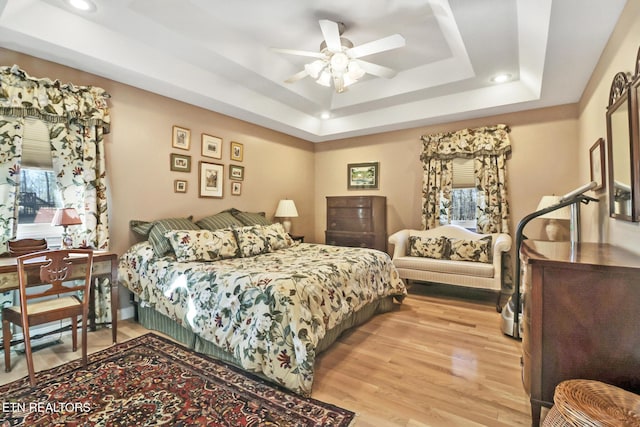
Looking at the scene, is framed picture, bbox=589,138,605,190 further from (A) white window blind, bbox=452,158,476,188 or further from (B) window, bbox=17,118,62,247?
(B) window, bbox=17,118,62,247

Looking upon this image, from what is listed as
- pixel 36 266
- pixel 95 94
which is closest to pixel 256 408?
pixel 36 266

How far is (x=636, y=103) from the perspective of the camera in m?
1.67

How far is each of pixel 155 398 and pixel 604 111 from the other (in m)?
3.83

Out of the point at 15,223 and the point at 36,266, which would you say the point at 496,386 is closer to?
the point at 36,266

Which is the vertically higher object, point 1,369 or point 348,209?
point 348,209

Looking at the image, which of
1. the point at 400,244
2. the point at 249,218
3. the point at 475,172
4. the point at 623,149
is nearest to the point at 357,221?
the point at 400,244

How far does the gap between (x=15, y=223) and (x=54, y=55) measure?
1.45 metres

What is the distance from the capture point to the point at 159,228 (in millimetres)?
3119

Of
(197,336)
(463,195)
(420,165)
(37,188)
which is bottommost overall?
(197,336)

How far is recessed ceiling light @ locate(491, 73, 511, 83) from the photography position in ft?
11.6

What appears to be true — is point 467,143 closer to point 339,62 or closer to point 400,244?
point 400,244

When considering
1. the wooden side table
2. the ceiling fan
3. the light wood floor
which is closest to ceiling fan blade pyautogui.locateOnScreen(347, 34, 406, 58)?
the ceiling fan

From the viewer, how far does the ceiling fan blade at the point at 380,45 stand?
234 cm

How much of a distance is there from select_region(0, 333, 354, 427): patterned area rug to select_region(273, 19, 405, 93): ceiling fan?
8.32 feet
